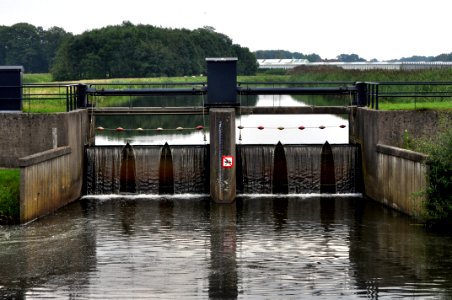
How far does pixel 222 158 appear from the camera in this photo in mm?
40344

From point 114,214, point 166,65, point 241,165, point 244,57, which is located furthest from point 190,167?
point 244,57

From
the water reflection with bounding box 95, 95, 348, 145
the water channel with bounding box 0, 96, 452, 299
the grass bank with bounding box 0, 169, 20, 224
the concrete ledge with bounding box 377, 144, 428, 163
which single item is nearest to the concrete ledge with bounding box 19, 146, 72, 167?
the grass bank with bounding box 0, 169, 20, 224

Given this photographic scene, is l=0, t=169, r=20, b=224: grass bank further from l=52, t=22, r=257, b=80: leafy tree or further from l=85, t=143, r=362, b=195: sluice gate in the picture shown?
l=52, t=22, r=257, b=80: leafy tree

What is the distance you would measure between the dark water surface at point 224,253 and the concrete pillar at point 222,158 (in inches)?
26.6

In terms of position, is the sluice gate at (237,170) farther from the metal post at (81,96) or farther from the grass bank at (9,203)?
the grass bank at (9,203)

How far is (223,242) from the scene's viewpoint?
3212cm

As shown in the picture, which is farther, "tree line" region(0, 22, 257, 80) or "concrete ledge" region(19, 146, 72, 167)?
"tree line" region(0, 22, 257, 80)

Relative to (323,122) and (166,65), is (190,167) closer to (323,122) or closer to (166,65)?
(323,122)

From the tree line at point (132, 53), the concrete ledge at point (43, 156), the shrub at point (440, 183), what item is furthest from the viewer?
the tree line at point (132, 53)

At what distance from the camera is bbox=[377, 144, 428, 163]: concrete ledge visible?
113 feet

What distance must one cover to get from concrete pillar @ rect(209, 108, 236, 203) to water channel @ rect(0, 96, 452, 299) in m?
0.62

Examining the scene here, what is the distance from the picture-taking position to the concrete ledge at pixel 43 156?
34.0 metres

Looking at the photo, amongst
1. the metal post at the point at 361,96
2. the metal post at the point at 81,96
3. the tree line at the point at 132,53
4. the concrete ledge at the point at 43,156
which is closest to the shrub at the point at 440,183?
the metal post at the point at 361,96

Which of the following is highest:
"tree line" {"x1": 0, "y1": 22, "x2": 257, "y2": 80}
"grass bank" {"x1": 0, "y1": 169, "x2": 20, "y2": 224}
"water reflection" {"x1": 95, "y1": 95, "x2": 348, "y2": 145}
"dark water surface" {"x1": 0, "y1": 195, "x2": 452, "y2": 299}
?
"tree line" {"x1": 0, "y1": 22, "x2": 257, "y2": 80}
